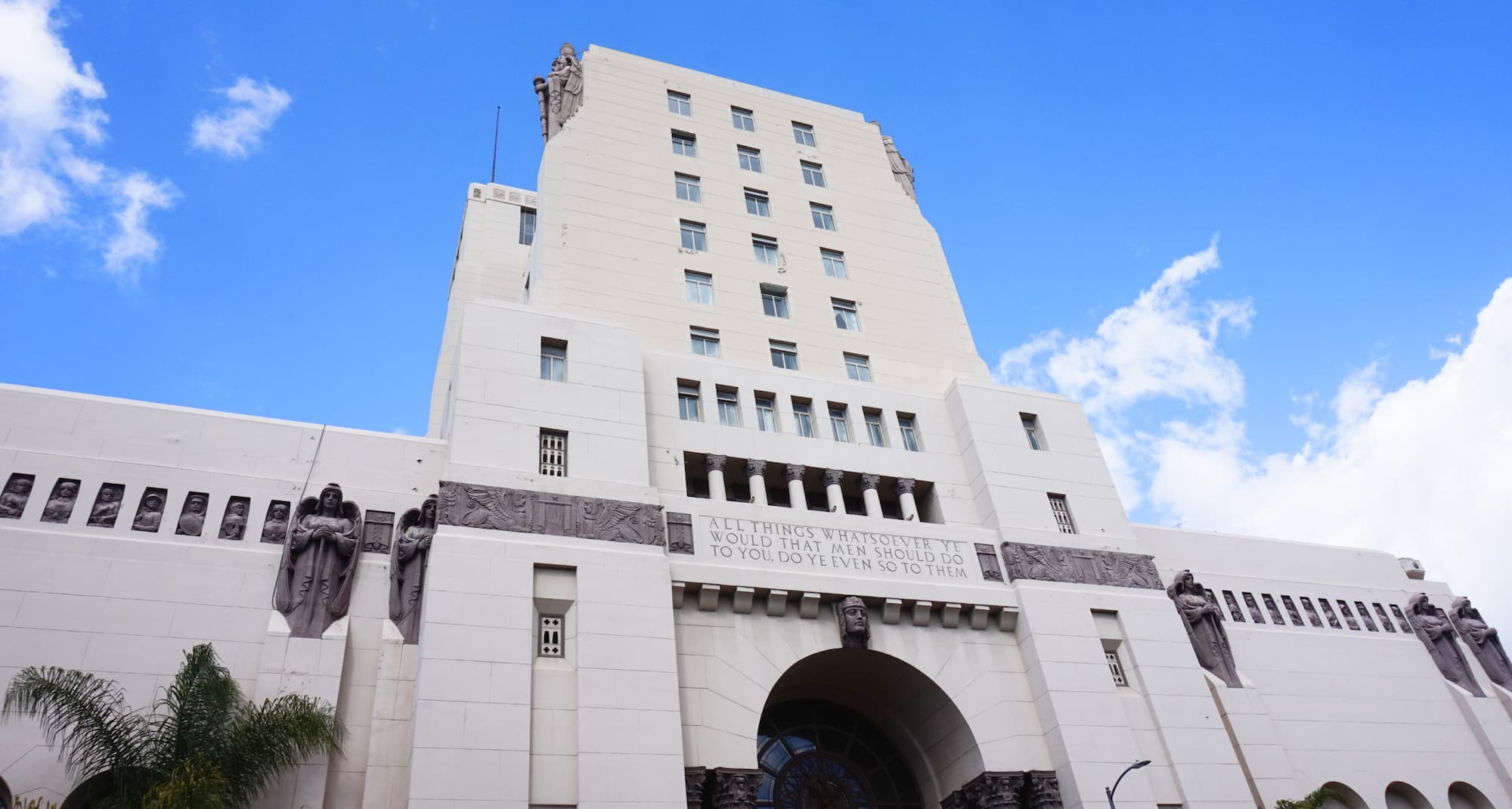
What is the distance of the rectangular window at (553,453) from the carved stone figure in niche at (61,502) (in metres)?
9.80

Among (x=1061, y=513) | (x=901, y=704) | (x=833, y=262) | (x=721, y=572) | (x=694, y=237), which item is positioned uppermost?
(x=833, y=262)

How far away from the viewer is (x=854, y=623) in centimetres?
2461

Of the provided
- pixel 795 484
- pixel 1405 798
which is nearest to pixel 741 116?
pixel 795 484

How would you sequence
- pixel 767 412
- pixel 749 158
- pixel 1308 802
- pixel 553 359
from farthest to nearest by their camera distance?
pixel 749 158 < pixel 767 412 < pixel 553 359 < pixel 1308 802

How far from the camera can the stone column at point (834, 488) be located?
27.6 metres

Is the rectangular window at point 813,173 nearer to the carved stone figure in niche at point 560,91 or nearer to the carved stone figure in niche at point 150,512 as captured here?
the carved stone figure in niche at point 560,91

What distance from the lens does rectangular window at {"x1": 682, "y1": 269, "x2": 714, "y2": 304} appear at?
31953 millimetres

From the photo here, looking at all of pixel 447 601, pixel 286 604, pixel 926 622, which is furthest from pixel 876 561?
pixel 286 604

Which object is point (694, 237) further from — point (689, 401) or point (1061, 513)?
point (1061, 513)

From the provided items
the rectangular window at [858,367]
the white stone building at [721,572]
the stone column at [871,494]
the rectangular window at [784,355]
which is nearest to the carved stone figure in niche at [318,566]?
the white stone building at [721,572]

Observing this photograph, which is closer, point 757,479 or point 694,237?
point 757,479

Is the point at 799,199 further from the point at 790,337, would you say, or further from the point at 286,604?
the point at 286,604

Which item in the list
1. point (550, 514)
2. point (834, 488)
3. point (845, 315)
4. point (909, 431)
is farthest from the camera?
point (845, 315)

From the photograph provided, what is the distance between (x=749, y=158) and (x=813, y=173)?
261 centimetres
